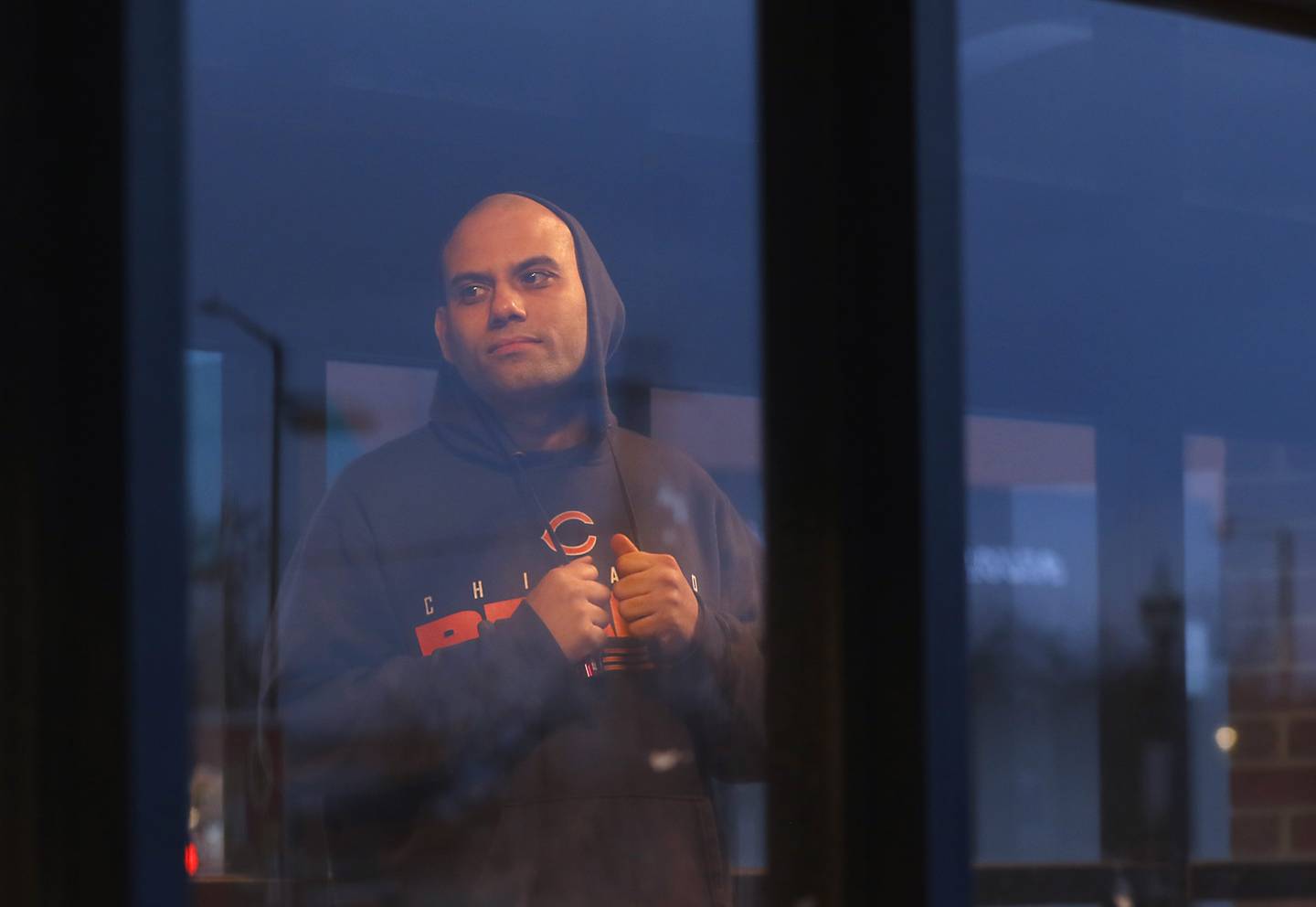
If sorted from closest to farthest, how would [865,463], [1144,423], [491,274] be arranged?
[865,463] < [491,274] < [1144,423]

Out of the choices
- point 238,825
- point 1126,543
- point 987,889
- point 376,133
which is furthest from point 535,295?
point 1126,543

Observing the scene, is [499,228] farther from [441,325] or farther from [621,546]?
[621,546]

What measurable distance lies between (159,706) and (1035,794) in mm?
1267

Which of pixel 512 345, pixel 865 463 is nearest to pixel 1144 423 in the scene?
pixel 865 463

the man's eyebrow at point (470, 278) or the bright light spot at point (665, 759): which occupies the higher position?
the man's eyebrow at point (470, 278)

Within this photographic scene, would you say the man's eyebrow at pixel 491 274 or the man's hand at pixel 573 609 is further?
the man's eyebrow at pixel 491 274

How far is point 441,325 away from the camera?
1757mm

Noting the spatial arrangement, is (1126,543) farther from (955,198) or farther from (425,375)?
(425,375)

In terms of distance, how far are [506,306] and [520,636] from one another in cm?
38

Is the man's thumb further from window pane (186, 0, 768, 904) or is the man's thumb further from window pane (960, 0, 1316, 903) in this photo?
window pane (960, 0, 1316, 903)

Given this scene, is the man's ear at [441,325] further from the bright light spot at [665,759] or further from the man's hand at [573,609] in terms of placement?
the bright light spot at [665,759]

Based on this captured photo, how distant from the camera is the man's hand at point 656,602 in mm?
1665

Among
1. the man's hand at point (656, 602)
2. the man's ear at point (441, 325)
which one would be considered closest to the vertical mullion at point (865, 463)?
the man's hand at point (656, 602)

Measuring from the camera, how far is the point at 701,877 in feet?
5.47
